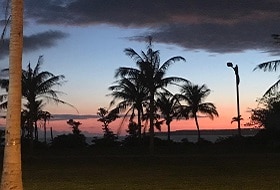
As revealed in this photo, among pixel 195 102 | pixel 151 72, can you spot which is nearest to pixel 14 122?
pixel 151 72

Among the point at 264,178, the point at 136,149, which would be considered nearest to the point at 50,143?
the point at 136,149

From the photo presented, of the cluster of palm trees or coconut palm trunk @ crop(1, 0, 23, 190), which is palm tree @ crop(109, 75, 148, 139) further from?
coconut palm trunk @ crop(1, 0, 23, 190)

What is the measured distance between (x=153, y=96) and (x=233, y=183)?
91.6 ft

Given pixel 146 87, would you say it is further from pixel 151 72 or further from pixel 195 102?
pixel 195 102

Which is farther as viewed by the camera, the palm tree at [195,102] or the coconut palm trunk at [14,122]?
the palm tree at [195,102]

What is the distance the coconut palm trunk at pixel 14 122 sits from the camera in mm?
11906

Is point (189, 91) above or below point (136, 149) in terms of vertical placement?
above

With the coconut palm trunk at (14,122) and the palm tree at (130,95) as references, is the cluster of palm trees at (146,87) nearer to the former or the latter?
the palm tree at (130,95)

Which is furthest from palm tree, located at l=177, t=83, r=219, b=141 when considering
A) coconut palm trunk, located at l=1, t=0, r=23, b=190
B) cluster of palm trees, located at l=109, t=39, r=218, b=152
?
coconut palm trunk, located at l=1, t=0, r=23, b=190

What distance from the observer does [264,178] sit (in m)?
21.4

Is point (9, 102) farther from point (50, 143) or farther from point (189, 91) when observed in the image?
point (189, 91)

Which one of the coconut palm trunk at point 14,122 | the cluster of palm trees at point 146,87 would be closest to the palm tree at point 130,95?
the cluster of palm trees at point 146,87

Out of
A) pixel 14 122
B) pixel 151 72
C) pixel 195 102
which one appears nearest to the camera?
pixel 14 122

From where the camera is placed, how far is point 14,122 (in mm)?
11945
